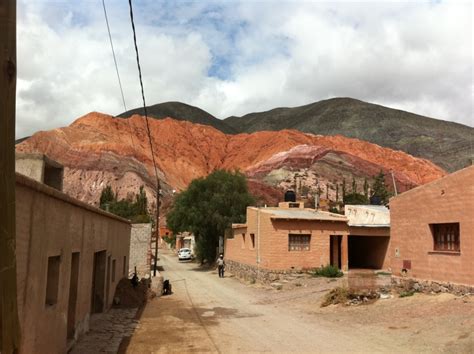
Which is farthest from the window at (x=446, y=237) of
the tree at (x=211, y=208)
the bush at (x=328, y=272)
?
the tree at (x=211, y=208)

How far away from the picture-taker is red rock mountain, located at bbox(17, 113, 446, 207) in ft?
317

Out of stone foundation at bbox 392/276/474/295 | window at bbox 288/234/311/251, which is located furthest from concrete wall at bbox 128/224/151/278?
stone foundation at bbox 392/276/474/295

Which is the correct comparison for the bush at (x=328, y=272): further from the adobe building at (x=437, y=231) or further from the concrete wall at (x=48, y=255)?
the concrete wall at (x=48, y=255)

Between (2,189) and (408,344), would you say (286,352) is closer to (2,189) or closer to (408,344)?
(408,344)

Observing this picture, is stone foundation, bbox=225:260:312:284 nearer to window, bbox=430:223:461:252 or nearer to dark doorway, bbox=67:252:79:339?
window, bbox=430:223:461:252

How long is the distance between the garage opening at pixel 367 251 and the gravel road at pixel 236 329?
38.3 feet

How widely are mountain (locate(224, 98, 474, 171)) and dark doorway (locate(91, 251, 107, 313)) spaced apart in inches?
4574

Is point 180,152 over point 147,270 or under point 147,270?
over

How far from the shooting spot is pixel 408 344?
37.8 feet

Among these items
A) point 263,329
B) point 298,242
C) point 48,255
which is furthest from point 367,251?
point 48,255

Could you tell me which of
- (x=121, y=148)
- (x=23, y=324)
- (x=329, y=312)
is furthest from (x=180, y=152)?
(x=23, y=324)

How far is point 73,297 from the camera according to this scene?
1128 cm

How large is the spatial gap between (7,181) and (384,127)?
146 m

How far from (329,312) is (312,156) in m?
91.9
